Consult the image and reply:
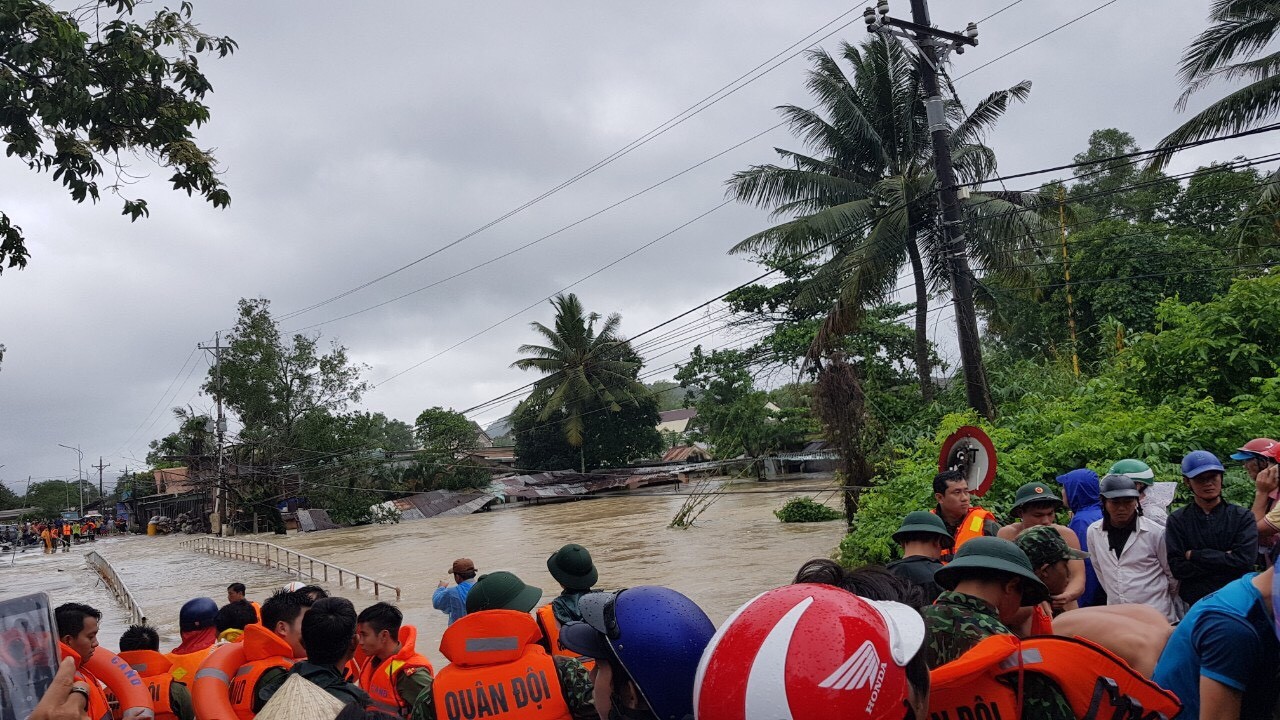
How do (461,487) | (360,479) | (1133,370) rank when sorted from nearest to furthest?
1. (1133,370)
2. (360,479)
3. (461,487)

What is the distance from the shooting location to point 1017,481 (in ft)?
25.7

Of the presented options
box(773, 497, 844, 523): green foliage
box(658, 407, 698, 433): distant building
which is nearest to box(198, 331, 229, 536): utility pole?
box(773, 497, 844, 523): green foliage

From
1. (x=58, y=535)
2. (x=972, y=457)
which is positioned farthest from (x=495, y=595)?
(x=58, y=535)

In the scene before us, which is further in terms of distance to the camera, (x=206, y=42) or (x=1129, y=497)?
(x=206, y=42)

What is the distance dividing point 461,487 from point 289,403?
10.3 meters

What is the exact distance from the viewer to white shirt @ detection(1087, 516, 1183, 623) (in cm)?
422

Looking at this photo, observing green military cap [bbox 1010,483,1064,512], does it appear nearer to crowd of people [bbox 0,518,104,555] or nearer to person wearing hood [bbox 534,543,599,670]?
person wearing hood [bbox 534,543,599,670]

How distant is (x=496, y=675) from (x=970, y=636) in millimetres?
1415

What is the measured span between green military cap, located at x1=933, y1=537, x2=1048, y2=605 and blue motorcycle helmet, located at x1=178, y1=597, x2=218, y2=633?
3637 mm

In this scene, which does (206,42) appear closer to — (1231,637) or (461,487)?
(1231,637)

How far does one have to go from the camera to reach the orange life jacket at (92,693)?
3.13m

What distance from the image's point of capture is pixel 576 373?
46844mm

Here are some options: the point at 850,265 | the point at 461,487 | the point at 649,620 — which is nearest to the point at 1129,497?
the point at 649,620

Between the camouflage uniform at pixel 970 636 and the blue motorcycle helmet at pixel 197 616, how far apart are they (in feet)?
11.9
